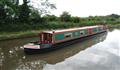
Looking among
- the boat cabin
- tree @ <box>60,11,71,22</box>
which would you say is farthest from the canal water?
tree @ <box>60,11,71,22</box>

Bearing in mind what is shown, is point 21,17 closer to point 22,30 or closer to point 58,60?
point 22,30

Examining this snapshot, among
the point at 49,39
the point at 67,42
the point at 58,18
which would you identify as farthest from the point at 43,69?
the point at 58,18

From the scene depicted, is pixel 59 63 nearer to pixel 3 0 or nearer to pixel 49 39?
pixel 49 39

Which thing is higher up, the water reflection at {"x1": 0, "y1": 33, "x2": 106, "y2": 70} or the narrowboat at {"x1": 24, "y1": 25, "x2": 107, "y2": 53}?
the narrowboat at {"x1": 24, "y1": 25, "x2": 107, "y2": 53}

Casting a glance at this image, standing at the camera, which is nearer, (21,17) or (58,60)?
(58,60)

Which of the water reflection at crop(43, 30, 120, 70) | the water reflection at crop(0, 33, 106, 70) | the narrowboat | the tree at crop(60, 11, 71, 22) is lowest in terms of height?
the water reflection at crop(43, 30, 120, 70)

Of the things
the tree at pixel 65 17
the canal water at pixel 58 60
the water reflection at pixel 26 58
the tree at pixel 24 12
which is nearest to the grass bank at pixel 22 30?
the tree at pixel 24 12

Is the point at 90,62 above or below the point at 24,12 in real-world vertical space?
below

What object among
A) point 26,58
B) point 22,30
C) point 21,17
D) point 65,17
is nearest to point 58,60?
point 26,58

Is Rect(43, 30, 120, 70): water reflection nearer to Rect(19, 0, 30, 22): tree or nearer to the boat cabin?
the boat cabin

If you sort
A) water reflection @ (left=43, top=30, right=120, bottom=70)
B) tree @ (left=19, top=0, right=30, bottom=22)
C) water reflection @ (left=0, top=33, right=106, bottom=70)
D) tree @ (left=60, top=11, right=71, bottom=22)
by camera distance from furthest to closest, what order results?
1. tree @ (left=60, top=11, right=71, bottom=22)
2. tree @ (left=19, top=0, right=30, bottom=22)
3. water reflection @ (left=0, top=33, right=106, bottom=70)
4. water reflection @ (left=43, top=30, right=120, bottom=70)

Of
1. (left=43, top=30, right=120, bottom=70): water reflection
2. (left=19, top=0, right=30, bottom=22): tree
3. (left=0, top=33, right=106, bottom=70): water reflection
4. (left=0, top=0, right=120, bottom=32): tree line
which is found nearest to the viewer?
(left=43, top=30, right=120, bottom=70): water reflection

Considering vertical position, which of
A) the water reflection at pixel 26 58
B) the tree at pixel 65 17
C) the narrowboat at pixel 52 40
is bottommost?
the water reflection at pixel 26 58

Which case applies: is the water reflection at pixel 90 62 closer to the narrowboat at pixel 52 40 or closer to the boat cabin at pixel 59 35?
the narrowboat at pixel 52 40
